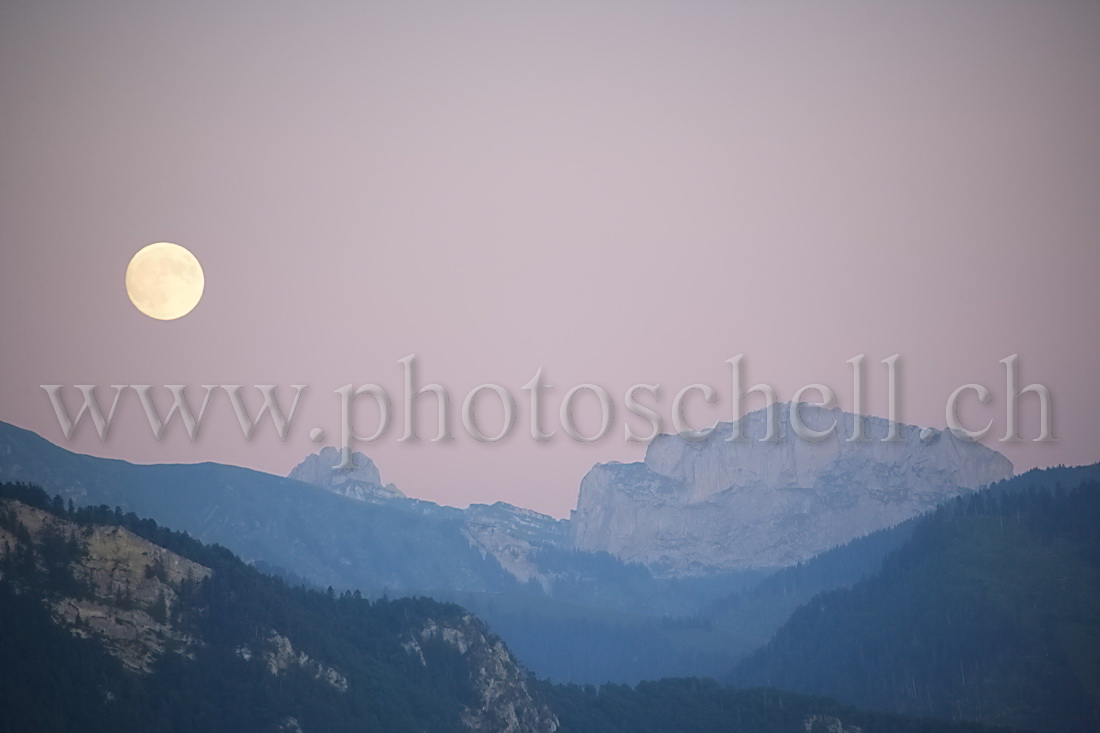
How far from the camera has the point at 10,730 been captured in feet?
650
